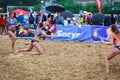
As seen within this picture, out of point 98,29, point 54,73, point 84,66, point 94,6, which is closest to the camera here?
point 54,73

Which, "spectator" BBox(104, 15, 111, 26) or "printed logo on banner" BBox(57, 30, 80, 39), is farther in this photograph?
"spectator" BBox(104, 15, 111, 26)

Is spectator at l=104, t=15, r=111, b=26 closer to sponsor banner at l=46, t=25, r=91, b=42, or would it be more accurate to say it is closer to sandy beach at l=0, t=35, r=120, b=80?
sponsor banner at l=46, t=25, r=91, b=42

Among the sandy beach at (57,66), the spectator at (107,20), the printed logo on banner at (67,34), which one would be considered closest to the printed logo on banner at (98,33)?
the printed logo on banner at (67,34)

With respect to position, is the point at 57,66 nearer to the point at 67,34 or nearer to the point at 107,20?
the point at 67,34

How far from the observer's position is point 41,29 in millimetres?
12109

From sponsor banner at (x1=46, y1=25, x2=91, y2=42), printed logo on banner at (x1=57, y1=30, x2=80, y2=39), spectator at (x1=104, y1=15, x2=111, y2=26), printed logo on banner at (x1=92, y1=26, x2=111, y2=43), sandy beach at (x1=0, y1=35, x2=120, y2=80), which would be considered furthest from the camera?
spectator at (x1=104, y1=15, x2=111, y2=26)

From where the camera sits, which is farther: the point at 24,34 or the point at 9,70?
the point at 24,34

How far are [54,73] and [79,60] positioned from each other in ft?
7.12

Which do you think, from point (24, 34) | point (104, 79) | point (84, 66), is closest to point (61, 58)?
point (84, 66)

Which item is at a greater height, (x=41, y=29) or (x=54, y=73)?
(x=41, y=29)

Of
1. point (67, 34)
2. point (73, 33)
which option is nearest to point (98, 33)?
point (73, 33)

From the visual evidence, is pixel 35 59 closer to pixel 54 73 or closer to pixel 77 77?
pixel 54 73

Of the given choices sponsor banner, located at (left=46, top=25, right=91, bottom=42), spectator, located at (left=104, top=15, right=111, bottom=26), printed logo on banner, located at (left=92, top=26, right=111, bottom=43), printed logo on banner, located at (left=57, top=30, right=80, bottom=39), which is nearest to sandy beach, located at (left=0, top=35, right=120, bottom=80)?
printed logo on banner, located at (left=92, top=26, right=111, bottom=43)

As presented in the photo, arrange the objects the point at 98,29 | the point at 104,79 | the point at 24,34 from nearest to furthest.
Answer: the point at 104,79 → the point at 98,29 → the point at 24,34
